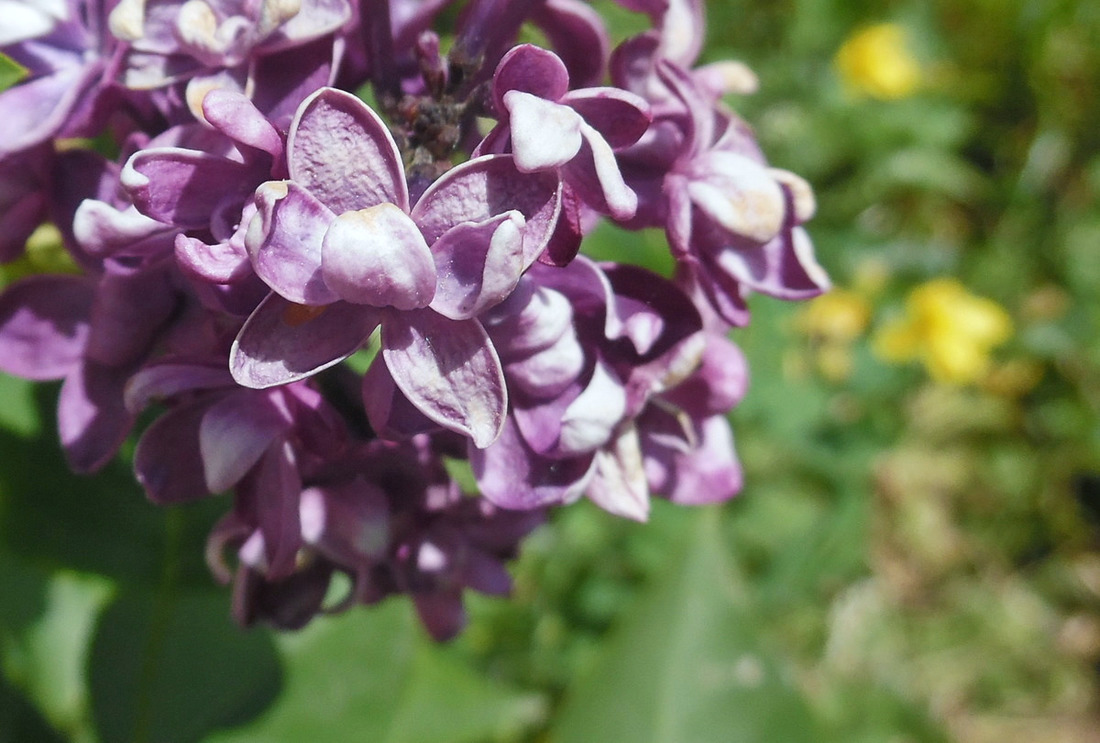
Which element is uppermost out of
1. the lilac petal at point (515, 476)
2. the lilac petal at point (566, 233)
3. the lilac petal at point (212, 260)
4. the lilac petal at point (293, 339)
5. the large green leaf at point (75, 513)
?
the lilac petal at point (566, 233)

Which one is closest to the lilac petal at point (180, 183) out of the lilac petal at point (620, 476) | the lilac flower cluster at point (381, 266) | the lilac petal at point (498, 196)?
the lilac flower cluster at point (381, 266)

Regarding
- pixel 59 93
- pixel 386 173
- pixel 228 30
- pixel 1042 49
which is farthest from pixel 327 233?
pixel 1042 49

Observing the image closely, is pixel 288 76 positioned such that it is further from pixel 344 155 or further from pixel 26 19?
pixel 26 19

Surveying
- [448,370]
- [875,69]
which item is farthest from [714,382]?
[875,69]

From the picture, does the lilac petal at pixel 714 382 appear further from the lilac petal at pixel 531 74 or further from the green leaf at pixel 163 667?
the green leaf at pixel 163 667

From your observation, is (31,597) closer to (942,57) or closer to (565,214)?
(565,214)
